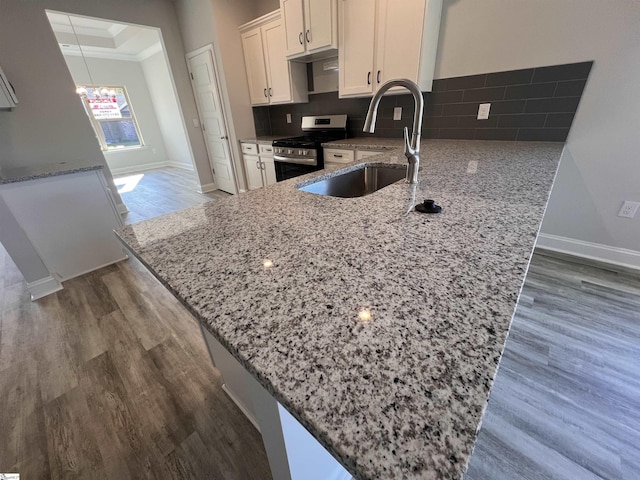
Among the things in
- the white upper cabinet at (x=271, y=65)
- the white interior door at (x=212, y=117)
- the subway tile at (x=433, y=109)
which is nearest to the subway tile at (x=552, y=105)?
the subway tile at (x=433, y=109)

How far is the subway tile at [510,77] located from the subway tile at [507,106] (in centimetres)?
13

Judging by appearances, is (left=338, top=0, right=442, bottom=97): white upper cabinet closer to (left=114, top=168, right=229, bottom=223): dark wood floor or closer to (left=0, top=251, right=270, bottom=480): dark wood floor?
(left=0, top=251, right=270, bottom=480): dark wood floor

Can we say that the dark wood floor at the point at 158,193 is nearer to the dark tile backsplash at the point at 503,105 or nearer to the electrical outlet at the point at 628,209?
the dark tile backsplash at the point at 503,105

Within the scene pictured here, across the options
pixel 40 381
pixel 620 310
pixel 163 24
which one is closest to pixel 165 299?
pixel 40 381

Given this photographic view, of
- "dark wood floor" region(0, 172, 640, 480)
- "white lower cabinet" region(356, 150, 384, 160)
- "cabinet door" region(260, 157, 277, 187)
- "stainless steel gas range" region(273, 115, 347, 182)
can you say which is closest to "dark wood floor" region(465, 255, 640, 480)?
"dark wood floor" region(0, 172, 640, 480)

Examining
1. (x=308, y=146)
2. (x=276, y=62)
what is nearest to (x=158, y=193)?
(x=276, y=62)

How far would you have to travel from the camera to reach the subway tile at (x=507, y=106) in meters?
2.03

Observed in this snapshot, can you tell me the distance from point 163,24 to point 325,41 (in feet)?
8.83

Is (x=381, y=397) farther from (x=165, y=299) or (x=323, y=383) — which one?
(x=165, y=299)

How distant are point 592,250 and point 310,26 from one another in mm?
3263

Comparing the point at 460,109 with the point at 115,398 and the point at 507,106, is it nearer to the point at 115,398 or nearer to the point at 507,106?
the point at 507,106

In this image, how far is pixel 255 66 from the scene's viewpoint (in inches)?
138

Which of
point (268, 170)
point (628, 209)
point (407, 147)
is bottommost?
point (628, 209)

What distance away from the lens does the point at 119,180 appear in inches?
235
